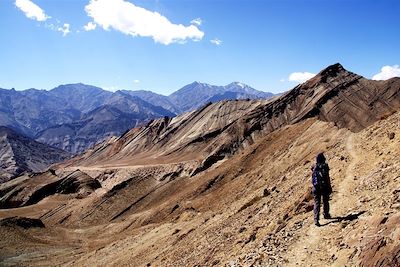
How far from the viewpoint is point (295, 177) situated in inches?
1017

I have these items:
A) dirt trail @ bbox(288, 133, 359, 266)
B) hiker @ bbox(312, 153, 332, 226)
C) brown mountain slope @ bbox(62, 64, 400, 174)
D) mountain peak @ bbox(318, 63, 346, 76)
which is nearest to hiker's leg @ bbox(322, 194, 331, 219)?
hiker @ bbox(312, 153, 332, 226)

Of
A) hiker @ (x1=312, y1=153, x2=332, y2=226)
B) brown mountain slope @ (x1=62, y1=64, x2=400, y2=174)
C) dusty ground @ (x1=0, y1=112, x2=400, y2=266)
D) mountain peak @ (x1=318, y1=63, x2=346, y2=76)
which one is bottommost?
dusty ground @ (x1=0, y1=112, x2=400, y2=266)

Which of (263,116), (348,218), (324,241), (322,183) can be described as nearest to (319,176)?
(322,183)

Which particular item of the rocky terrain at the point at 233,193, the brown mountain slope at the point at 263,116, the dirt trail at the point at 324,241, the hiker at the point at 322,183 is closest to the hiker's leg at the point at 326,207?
the hiker at the point at 322,183

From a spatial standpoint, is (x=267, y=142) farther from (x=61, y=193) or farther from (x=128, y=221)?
(x=61, y=193)

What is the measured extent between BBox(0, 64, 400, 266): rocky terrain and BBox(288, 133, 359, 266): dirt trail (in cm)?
5

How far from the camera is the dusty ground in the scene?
13047 millimetres

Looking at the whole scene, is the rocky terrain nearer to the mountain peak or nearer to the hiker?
the mountain peak

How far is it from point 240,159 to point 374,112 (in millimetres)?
43949

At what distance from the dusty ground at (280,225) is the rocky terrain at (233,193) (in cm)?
7

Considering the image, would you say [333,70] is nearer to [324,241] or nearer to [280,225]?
[280,225]

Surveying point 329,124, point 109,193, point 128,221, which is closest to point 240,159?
point 329,124

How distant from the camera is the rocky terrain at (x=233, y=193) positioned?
14695 mm

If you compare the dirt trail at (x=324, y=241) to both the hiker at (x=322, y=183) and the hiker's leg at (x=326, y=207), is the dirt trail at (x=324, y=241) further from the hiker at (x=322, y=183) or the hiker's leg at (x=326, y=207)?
the hiker at (x=322, y=183)
